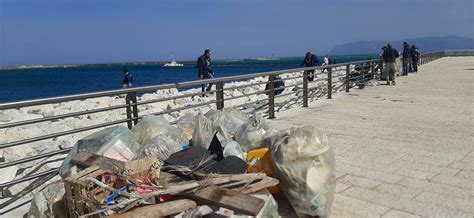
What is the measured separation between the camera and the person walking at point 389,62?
16.2m

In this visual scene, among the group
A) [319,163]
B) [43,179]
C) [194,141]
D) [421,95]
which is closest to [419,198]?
[319,163]

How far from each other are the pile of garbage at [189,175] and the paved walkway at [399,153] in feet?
1.91

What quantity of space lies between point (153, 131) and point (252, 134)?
104cm

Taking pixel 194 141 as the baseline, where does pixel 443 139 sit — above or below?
below

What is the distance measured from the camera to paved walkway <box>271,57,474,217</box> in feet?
13.0

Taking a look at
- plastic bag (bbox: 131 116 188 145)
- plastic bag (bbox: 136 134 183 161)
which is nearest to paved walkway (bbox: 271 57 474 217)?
plastic bag (bbox: 136 134 183 161)

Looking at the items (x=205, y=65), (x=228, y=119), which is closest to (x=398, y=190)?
(x=228, y=119)

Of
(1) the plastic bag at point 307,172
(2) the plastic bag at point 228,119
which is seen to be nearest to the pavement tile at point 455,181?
(1) the plastic bag at point 307,172

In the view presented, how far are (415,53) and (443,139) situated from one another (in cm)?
1955

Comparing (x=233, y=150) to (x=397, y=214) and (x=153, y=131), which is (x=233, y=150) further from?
(x=397, y=214)

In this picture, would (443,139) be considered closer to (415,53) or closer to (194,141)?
(194,141)

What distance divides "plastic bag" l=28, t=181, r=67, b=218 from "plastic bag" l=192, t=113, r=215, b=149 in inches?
57.1

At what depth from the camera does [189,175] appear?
3.47 meters

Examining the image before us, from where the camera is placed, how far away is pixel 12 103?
159 inches
